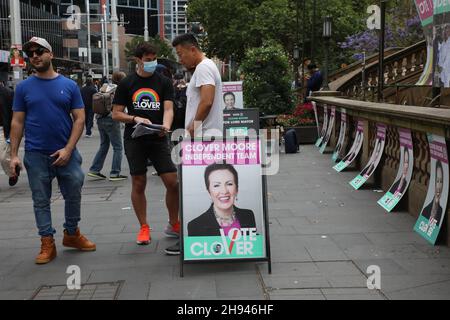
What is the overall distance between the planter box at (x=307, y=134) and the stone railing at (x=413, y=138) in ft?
15.2

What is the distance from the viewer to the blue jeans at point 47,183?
515 cm

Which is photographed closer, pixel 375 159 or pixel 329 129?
pixel 375 159

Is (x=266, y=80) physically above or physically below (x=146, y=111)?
above

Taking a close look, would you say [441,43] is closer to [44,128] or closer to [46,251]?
[44,128]

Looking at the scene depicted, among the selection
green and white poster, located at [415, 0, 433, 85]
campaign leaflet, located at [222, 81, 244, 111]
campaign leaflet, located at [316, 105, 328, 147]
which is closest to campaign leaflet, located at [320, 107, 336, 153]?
campaign leaflet, located at [316, 105, 328, 147]

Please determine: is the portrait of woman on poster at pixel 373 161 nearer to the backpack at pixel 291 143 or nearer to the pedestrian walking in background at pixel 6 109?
the backpack at pixel 291 143

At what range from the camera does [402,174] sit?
678 cm

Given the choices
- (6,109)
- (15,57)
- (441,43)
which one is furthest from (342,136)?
(15,57)

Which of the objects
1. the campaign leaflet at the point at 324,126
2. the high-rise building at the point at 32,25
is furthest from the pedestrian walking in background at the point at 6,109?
the high-rise building at the point at 32,25

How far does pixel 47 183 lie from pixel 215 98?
65.6 inches

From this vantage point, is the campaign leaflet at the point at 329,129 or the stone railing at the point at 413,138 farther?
the campaign leaflet at the point at 329,129

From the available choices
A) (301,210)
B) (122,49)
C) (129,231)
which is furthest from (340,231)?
(122,49)

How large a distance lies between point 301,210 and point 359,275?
249 cm

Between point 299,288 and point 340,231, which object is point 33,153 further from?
point 340,231
